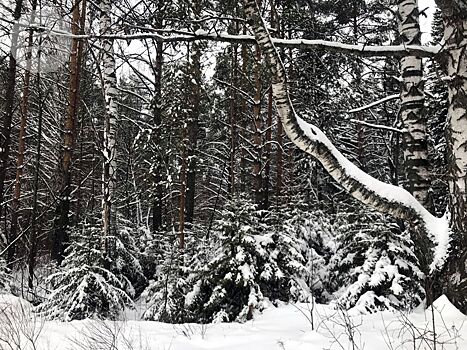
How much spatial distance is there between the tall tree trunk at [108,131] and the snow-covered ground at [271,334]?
7.07 feet

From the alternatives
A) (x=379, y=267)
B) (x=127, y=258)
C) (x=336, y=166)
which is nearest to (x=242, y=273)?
(x=379, y=267)

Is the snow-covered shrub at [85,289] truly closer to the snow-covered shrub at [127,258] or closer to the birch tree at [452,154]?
the snow-covered shrub at [127,258]

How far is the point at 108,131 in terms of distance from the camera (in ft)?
24.2

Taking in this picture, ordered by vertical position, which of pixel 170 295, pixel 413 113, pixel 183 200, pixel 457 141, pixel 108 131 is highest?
pixel 108 131

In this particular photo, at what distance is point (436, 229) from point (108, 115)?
6.31m

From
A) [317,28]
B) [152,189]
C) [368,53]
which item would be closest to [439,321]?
[368,53]

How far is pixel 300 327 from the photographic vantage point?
14.1 feet

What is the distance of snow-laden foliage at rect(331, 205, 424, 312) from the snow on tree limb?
3.87 meters

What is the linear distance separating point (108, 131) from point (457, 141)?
20.1ft

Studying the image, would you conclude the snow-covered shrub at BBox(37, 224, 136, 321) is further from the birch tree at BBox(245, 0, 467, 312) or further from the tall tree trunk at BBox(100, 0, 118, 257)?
the birch tree at BBox(245, 0, 467, 312)

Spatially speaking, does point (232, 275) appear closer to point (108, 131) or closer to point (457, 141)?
point (108, 131)

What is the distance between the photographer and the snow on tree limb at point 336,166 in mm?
2656

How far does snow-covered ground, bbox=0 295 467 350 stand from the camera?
2.51 meters

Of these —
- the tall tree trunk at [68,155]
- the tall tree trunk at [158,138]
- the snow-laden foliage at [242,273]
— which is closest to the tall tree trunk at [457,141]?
the snow-laden foliage at [242,273]
